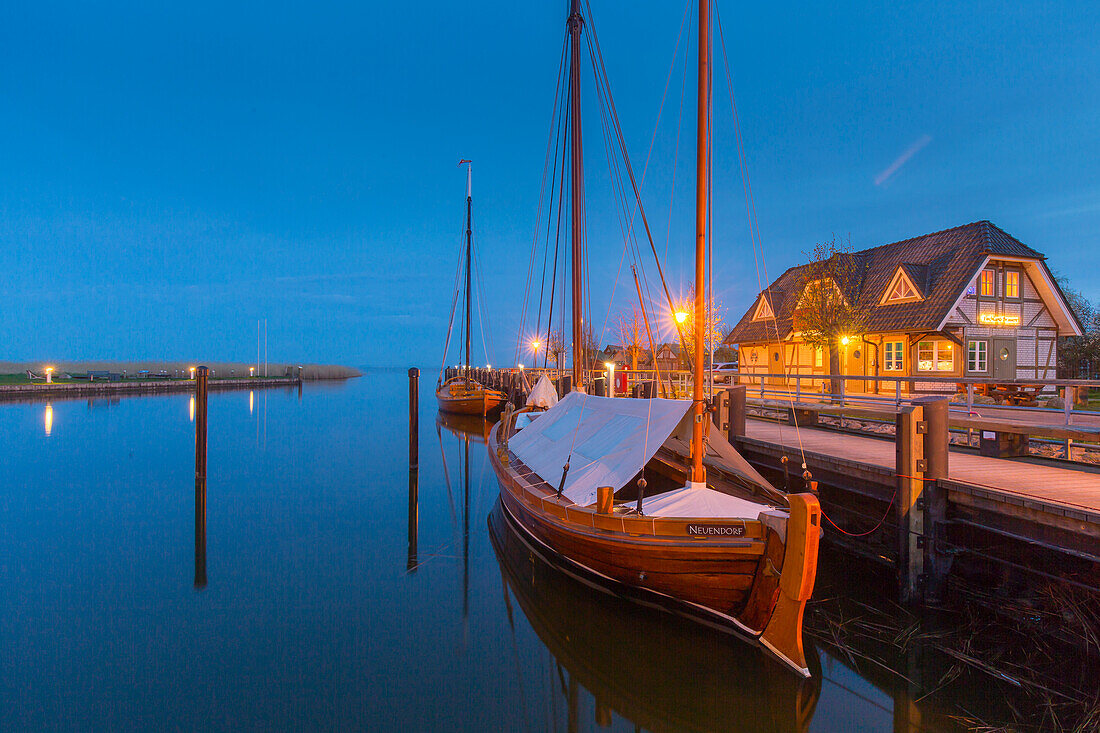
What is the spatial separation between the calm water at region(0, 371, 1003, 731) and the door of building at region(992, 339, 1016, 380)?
23302 millimetres

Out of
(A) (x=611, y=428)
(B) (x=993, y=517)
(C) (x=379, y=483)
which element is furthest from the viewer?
(C) (x=379, y=483)

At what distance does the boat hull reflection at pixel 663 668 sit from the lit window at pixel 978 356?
2248 centimetres

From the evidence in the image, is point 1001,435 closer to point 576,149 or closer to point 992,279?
point 576,149

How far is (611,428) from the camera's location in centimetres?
916

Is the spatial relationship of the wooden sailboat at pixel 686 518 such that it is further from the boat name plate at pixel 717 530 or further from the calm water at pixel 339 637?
the calm water at pixel 339 637

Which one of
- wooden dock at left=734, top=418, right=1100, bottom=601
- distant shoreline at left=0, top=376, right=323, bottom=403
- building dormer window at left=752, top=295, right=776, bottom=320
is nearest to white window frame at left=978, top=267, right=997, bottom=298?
building dormer window at left=752, top=295, right=776, bottom=320

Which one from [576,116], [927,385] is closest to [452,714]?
[576,116]

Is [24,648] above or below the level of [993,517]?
below

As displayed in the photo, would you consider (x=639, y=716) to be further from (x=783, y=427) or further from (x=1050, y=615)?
(x=783, y=427)

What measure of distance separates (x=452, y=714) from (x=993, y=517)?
278 inches

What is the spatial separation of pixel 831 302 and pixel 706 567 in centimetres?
2055

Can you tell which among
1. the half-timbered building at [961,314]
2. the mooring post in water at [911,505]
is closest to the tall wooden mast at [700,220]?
the mooring post in water at [911,505]

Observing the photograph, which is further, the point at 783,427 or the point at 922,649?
the point at 783,427

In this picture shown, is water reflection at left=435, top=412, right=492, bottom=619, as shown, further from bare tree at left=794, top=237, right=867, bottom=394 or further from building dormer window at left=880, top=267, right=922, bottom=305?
building dormer window at left=880, top=267, right=922, bottom=305
